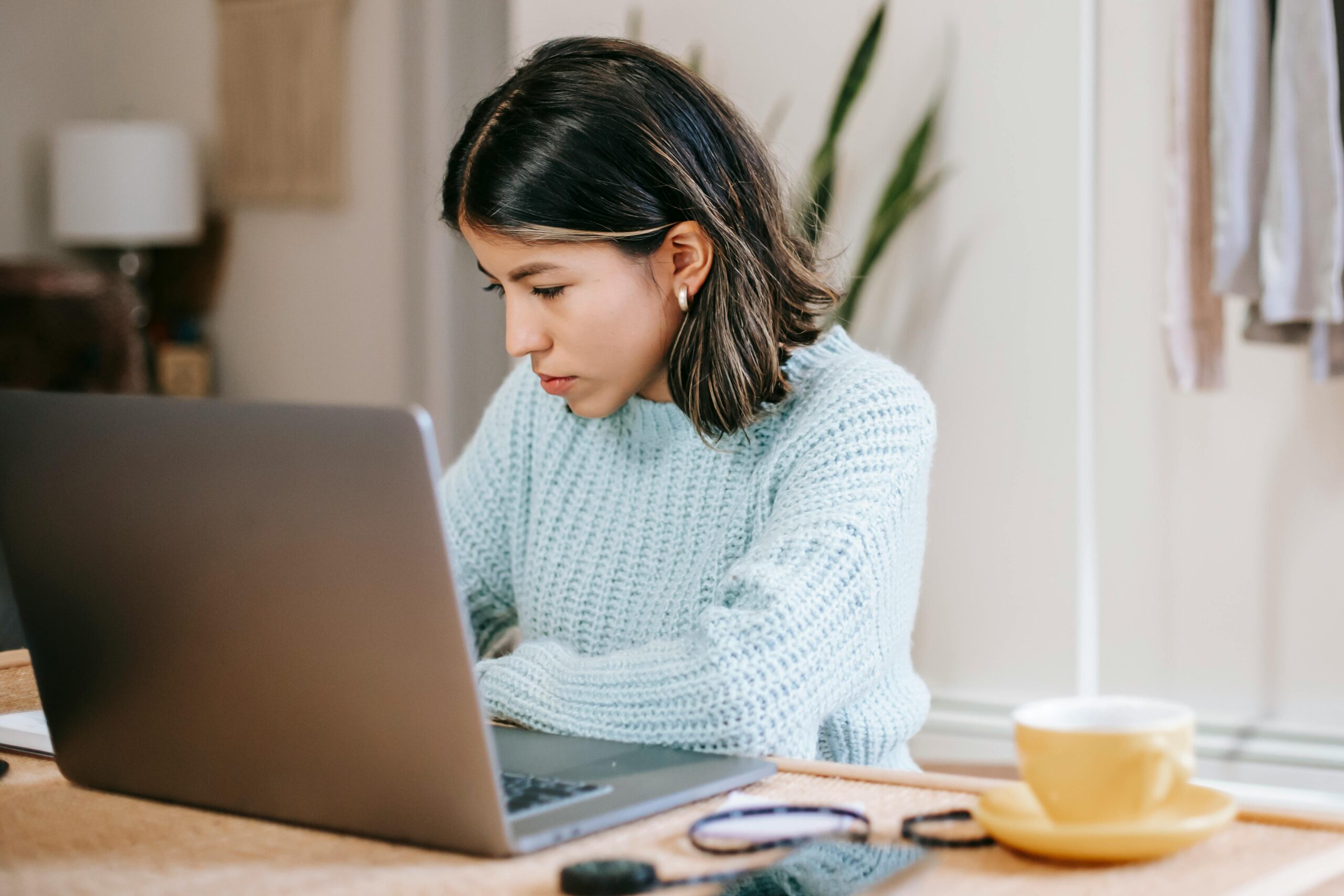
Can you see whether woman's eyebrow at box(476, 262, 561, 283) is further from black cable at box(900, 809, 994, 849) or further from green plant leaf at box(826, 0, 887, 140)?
green plant leaf at box(826, 0, 887, 140)

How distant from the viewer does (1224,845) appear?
0.71 meters

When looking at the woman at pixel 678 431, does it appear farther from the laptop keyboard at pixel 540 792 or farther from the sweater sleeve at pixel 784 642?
the laptop keyboard at pixel 540 792

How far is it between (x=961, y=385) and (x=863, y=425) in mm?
1722

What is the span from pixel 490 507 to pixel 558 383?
0.26m

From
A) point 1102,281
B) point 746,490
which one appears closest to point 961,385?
point 1102,281

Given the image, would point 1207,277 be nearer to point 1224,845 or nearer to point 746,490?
point 746,490

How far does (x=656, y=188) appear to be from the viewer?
1.22m

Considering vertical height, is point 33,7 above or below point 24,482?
above

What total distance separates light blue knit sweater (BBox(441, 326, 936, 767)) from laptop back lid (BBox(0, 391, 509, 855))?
27 centimetres

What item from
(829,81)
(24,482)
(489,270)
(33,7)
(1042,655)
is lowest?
(1042,655)

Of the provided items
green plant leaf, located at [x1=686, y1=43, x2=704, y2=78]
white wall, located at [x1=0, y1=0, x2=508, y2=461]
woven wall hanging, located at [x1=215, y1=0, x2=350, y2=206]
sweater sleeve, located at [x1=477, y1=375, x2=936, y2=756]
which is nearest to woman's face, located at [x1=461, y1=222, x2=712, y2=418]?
sweater sleeve, located at [x1=477, y1=375, x2=936, y2=756]

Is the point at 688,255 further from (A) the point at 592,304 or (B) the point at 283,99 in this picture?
(B) the point at 283,99

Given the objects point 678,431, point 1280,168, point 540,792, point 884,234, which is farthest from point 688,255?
point 884,234

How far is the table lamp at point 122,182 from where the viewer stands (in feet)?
13.7
